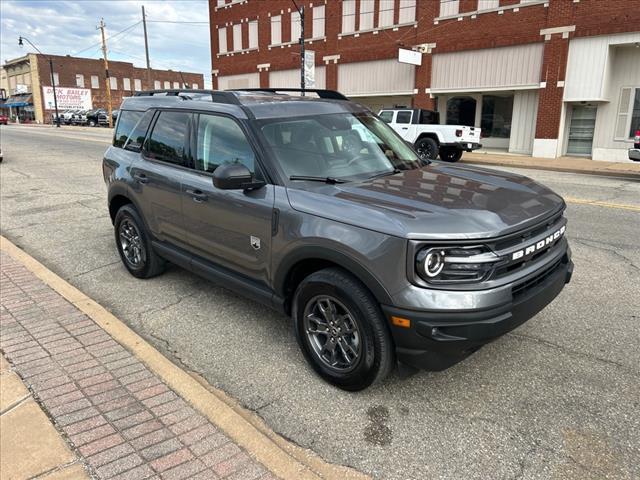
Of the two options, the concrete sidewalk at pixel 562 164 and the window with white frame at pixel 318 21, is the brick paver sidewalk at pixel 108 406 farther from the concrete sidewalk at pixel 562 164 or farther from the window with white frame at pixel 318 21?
the window with white frame at pixel 318 21

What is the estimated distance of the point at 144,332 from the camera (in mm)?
4223

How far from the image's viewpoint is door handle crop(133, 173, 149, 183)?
190 inches

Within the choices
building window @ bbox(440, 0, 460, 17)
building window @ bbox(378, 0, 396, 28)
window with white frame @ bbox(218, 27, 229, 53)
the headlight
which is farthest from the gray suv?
window with white frame @ bbox(218, 27, 229, 53)

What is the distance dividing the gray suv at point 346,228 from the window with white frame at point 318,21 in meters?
26.0

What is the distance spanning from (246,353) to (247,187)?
1250 millimetres

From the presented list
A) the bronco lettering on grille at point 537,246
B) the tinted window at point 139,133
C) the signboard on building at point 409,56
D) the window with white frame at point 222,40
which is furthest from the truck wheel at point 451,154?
the window with white frame at point 222,40

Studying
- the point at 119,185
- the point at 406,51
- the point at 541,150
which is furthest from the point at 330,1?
the point at 119,185

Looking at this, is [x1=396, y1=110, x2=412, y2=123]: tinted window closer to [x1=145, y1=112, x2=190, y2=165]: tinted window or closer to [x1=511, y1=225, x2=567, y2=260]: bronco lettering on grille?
[x1=145, y1=112, x2=190, y2=165]: tinted window

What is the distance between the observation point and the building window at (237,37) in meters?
34.2

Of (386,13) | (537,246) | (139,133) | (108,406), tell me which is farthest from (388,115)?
(108,406)

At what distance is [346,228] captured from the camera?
2953 mm

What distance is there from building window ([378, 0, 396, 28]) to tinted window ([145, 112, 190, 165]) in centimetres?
2315

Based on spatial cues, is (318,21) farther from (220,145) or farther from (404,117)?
(220,145)

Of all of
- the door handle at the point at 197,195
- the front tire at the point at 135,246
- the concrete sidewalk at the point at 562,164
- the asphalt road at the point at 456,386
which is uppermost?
the door handle at the point at 197,195
